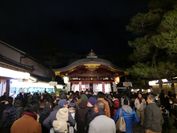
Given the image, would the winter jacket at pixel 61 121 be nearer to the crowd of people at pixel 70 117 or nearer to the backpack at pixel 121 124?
the crowd of people at pixel 70 117

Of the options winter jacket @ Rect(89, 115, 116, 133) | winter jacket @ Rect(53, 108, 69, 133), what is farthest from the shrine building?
winter jacket @ Rect(89, 115, 116, 133)

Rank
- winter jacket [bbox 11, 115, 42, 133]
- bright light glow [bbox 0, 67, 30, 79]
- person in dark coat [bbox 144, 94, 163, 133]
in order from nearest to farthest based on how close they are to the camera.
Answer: winter jacket [bbox 11, 115, 42, 133]
person in dark coat [bbox 144, 94, 163, 133]
bright light glow [bbox 0, 67, 30, 79]

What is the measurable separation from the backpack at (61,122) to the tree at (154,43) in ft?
33.2

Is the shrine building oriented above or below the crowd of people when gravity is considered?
above

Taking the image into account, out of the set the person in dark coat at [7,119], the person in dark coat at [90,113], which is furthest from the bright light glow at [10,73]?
the person in dark coat at [90,113]

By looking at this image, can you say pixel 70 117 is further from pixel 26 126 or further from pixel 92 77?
pixel 92 77

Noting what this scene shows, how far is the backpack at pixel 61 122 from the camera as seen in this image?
249 inches

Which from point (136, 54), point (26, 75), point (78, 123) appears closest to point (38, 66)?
point (136, 54)

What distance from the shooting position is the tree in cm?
1576

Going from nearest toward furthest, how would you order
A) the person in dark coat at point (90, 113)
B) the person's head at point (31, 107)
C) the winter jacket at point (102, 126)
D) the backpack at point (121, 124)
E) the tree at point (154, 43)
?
the winter jacket at point (102, 126), the person's head at point (31, 107), the person in dark coat at point (90, 113), the backpack at point (121, 124), the tree at point (154, 43)

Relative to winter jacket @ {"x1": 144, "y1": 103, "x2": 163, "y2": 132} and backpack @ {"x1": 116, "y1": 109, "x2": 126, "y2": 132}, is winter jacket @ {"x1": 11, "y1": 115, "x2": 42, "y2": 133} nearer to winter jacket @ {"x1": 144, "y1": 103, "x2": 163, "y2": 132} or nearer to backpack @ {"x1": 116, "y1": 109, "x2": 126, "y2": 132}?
backpack @ {"x1": 116, "y1": 109, "x2": 126, "y2": 132}

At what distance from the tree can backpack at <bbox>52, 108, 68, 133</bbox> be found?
1011 centimetres

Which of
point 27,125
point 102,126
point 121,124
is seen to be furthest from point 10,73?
point 102,126

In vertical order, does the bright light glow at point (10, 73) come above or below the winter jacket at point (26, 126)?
above
